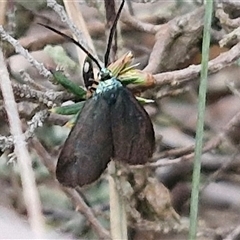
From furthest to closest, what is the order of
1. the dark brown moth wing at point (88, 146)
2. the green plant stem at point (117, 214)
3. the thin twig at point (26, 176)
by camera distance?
the green plant stem at point (117, 214) < the dark brown moth wing at point (88, 146) < the thin twig at point (26, 176)

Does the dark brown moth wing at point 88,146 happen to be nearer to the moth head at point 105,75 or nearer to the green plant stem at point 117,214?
the moth head at point 105,75

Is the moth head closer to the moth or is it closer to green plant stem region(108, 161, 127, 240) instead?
Result: the moth

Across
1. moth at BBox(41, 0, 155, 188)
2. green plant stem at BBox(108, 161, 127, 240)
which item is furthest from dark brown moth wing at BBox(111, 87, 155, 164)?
green plant stem at BBox(108, 161, 127, 240)

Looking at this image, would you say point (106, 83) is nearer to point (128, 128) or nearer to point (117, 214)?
point (128, 128)

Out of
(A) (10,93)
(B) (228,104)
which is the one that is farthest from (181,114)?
(A) (10,93)

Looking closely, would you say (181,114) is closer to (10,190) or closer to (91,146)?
(10,190)

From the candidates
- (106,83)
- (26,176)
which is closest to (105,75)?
(106,83)

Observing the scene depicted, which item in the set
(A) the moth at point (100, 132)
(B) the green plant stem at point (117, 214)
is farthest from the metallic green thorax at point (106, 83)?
(B) the green plant stem at point (117, 214)
